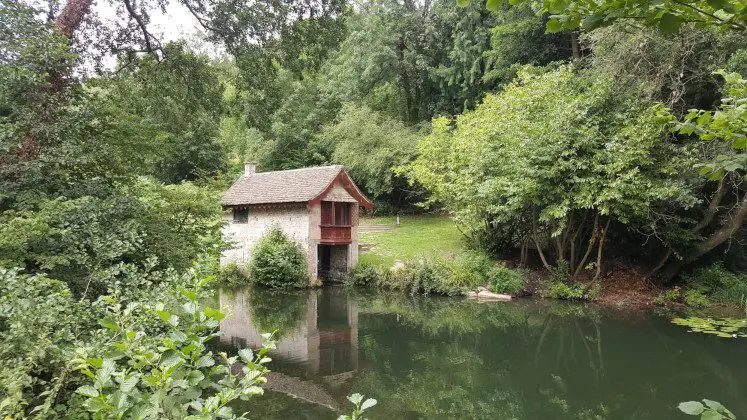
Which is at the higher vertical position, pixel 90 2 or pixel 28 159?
pixel 90 2

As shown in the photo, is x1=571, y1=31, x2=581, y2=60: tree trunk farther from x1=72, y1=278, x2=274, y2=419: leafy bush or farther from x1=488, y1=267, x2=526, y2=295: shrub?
x1=72, y1=278, x2=274, y2=419: leafy bush

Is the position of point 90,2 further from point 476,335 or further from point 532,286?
point 532,286

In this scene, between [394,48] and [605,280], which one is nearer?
[605,280]

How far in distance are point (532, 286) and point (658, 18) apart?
1737cm

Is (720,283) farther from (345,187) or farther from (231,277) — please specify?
(231,277)

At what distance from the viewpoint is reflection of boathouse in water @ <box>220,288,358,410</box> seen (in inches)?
356

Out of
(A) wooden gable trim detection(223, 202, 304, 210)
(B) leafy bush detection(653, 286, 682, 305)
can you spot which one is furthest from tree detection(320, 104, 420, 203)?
(B) leafy bush detection(653, 286, 682, 305)

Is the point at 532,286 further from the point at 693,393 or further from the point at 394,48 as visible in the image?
the point at 394,48

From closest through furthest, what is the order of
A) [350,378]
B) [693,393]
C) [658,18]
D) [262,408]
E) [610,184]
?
[658,18], [262,408], [693,393], [350,378], [610,184]

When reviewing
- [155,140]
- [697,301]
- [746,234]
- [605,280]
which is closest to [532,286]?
[605,280]

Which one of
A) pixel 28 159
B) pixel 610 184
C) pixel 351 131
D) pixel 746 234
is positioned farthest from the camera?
pixel 351 131

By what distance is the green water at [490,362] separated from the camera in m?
8.02

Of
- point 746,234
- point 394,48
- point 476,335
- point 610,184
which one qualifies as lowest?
point 476,335

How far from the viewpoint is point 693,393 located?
8.48 meters
